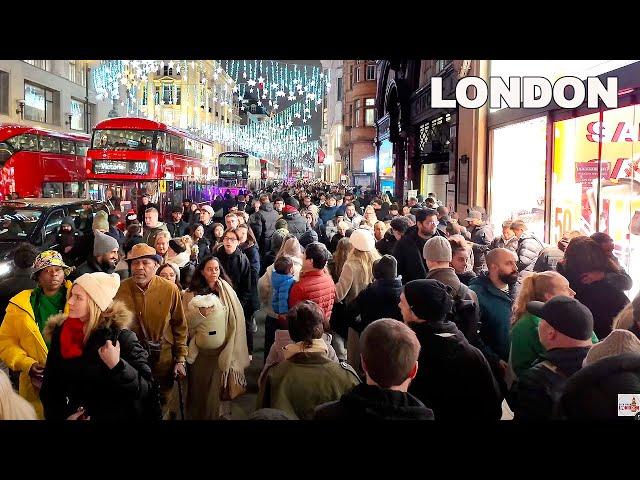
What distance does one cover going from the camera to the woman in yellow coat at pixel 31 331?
195 inches

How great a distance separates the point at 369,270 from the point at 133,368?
11.4 feet

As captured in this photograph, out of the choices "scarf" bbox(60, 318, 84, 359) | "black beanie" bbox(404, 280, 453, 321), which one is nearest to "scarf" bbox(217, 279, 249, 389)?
"scarf" bbox(60, 318, 84, 359)

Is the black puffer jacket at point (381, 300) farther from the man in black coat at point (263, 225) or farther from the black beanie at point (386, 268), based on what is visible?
the man in black coat at point (263, 225)

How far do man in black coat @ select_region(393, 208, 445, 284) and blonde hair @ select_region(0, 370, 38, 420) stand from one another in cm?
528

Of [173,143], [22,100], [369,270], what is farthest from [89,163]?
[369,270]

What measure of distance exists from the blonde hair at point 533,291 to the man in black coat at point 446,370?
0.96 meters

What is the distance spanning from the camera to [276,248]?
9641 millimetres

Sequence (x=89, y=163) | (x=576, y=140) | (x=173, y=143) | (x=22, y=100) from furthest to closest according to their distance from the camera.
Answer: (x=22, y=100), (x=173, y=143), (x=89, y=163), (x=576, y=140)

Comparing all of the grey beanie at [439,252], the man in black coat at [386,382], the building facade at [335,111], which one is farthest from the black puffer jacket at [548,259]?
the building facade at [335,111]

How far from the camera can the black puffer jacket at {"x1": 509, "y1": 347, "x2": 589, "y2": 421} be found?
368 centimetres

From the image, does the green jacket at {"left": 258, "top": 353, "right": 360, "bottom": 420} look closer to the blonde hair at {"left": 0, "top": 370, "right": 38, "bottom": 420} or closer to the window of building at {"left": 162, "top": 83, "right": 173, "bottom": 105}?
the blonde hair at {"left": 0, "top": 370, "right": 38, "bottom": 420}

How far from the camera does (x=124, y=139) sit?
74.3ft
